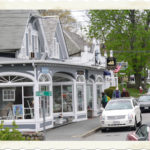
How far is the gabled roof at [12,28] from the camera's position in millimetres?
26031

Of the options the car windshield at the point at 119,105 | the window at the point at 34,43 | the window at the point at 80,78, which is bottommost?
the car windshield at the point at 119,105

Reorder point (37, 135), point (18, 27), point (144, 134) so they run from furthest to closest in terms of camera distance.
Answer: point (18, 27)
point (37, 135)
point (144, 134)

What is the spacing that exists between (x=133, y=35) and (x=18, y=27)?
19.3m

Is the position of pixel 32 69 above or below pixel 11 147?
above

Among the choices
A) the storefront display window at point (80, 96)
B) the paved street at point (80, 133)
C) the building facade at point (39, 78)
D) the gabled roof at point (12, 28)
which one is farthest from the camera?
the storefront display window at point (80, 96)

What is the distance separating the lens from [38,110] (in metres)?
20.4

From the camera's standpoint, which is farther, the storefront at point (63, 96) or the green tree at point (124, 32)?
the green tree at point (124, 32)

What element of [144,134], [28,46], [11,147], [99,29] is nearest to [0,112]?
[28,46]

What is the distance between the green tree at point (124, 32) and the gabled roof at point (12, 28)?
16.7m

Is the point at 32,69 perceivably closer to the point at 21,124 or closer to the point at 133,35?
the point at 21,124

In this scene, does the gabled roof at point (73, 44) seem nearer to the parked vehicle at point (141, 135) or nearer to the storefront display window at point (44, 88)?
the storefront display window at point (44, 88)

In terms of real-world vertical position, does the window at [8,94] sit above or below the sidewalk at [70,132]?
above

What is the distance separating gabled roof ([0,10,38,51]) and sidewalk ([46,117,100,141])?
6241mm

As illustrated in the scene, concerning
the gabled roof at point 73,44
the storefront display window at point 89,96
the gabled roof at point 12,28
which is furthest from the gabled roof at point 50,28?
the gabled roof at point 73,44
